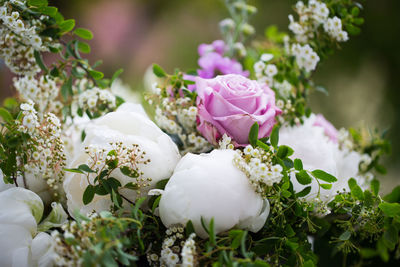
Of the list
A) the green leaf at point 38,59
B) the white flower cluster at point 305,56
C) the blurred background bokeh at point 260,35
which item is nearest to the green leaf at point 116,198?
the green leaf at point 38,59

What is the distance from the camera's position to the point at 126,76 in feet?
7.11

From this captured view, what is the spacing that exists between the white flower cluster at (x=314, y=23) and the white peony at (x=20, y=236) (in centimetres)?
46

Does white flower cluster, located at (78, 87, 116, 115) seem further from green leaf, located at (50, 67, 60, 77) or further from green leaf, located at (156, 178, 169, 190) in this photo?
green leaf, located at (156, 178, 169, 190)

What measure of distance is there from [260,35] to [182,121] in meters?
1.56

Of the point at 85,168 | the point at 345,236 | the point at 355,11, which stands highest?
the point at 355,11

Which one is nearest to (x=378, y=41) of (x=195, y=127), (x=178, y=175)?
(x=195, y=127)

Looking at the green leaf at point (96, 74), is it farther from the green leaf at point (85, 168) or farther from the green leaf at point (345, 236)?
the green leaf at point (345, 236)

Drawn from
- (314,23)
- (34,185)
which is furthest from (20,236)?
(314,23)

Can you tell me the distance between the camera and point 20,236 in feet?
1.31

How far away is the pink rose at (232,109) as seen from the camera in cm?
46

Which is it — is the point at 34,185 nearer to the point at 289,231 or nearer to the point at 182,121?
the point at 182,121

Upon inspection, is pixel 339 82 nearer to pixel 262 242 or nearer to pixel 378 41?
pixel 378 41

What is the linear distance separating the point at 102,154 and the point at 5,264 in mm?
155

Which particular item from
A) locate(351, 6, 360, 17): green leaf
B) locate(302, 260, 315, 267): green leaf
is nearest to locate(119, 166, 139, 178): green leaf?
locate(302, 260, 315, 267): green leaf
